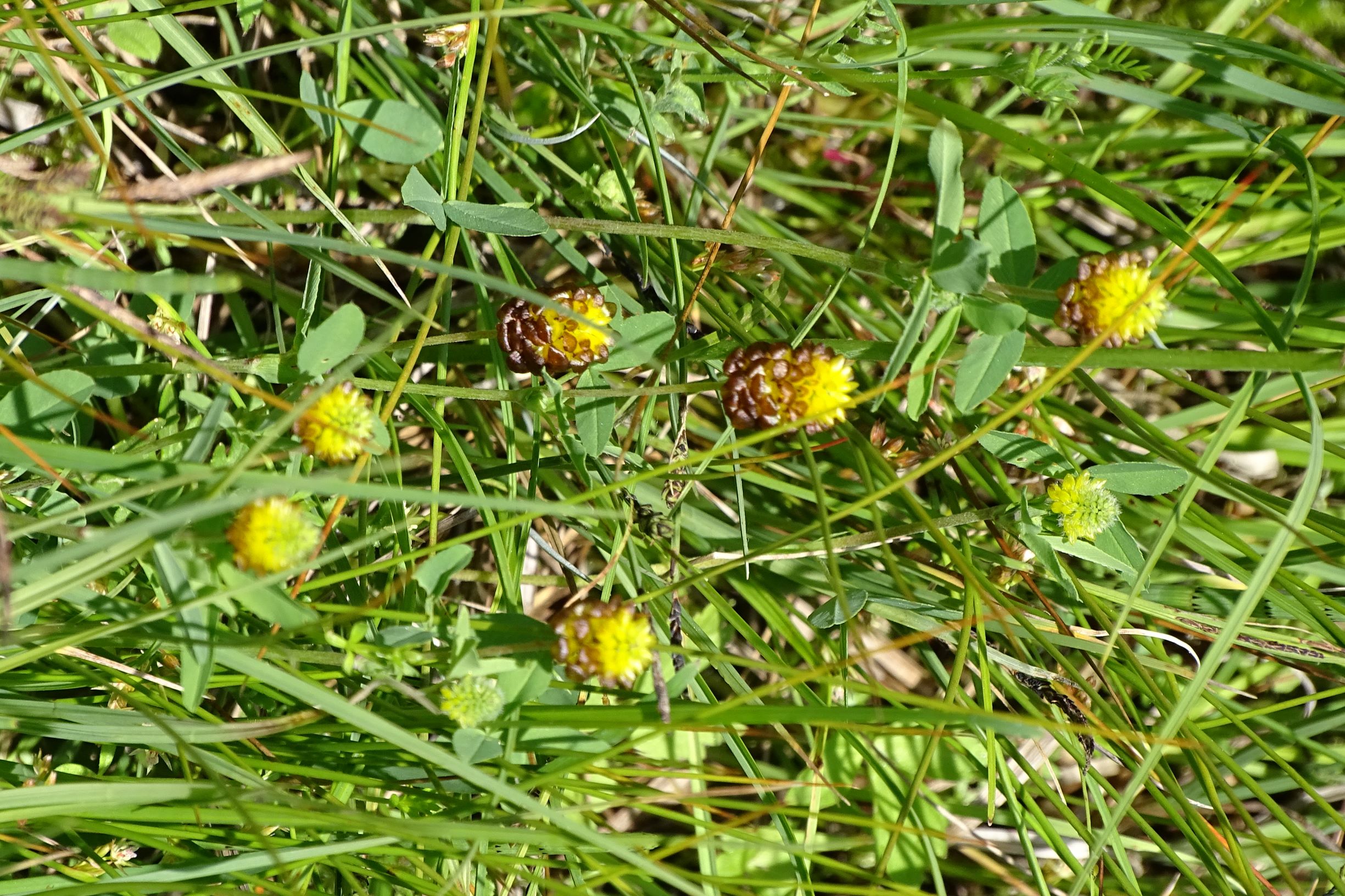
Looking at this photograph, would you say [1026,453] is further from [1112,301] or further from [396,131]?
[396,131]

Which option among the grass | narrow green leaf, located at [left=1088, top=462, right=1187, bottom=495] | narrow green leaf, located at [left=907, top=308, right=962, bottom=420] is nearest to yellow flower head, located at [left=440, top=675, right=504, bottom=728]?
the grass

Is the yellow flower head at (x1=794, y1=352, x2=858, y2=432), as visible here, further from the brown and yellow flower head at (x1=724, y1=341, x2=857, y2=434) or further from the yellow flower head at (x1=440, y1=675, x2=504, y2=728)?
the yellow flower head at (x1=440, y1=675, x2=504, y2=728)

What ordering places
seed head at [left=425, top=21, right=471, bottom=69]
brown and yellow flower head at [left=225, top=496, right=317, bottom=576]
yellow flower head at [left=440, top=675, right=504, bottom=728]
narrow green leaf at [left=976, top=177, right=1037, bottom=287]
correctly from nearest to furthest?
brown and yellow flower head at [left=225, top=496, right=317, bottom=576] → yellow flower head at [left=440, top=675, right=504, bottom=728] → narrow green leaf at [left=976, top=177, right=1037, bottom=287] → seed head at [left=425, top=21, right=471, bottom=69]

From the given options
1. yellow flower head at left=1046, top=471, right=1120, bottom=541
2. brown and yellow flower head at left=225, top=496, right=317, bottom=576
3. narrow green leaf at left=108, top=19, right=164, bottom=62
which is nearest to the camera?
brown and yellow flower head at left=225, top=496, right=317, bottom=576

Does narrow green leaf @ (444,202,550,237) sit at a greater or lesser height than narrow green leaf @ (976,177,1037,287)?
greater

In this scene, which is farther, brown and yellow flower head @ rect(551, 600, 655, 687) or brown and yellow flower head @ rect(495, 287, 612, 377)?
brown and yellow flower head @ rect(495, 287, 612, 377)

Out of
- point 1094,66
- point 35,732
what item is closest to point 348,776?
point 35,732

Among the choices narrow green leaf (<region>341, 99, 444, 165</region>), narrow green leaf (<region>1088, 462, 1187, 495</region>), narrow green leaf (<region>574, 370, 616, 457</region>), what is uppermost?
narrow green leaf (<region>341, 99, 444, 165</region>)
